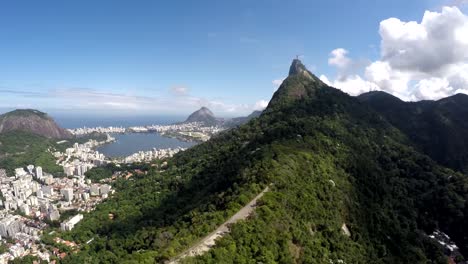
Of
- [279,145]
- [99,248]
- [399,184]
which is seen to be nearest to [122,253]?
[99,248]

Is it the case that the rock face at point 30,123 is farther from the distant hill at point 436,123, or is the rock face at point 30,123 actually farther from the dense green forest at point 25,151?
the distant hill at point 436,123

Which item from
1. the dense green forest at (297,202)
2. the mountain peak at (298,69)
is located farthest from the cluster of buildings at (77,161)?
the mountain peak at (298,69)

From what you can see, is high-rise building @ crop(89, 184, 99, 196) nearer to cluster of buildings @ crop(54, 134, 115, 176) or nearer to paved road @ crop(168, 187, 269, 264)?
cluster of buildings @ crop(54, 134, 115, 176)

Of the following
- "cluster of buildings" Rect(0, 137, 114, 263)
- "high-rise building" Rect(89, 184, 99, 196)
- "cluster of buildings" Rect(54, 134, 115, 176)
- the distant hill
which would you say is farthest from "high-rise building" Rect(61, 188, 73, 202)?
the distant hill

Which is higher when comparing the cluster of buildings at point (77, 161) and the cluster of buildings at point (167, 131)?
the cluster of buildings at point (167, 131)

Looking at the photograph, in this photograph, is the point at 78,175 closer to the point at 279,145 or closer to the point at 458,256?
the point at 279,145
